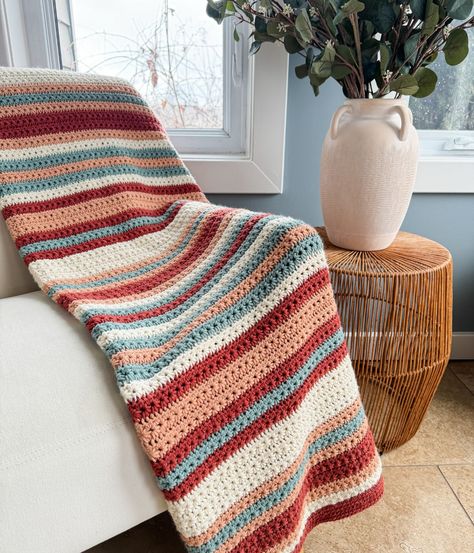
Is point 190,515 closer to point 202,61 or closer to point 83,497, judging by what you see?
point 83,497

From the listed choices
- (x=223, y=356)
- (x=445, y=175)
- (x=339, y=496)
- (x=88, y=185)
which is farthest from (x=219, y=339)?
(x=445, y=175)

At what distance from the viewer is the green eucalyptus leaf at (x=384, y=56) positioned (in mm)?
817

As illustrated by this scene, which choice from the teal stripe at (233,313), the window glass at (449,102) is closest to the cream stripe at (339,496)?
the teal stripe at (233,313)

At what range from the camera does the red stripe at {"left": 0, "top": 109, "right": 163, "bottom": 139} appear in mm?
834

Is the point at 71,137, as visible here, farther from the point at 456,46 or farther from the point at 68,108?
the point at 456,46

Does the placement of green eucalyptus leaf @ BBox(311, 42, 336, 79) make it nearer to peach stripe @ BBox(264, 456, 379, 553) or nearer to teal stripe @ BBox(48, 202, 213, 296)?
teal stripe @ BBox(48, 202, 213, 296)

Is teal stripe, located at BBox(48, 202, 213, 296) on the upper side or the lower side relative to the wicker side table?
upper

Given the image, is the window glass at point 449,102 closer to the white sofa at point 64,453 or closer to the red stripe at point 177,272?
the red stripe at point 177,272

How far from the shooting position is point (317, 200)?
132 centimetres

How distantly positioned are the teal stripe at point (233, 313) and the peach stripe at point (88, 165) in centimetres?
42

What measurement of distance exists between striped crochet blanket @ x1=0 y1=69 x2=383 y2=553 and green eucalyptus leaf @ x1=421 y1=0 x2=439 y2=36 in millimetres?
452

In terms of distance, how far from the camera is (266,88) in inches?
46.6

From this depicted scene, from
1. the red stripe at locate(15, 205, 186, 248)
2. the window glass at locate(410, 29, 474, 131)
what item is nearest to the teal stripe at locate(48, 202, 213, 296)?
the red stripe at locate(15, 205, 186, 248)

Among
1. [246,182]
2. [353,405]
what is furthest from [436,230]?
[353,405]
